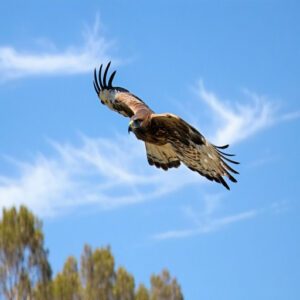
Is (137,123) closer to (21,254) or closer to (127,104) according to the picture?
(127,104)

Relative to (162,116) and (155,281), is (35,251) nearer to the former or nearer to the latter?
(155,281)

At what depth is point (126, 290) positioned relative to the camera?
86.8 ft

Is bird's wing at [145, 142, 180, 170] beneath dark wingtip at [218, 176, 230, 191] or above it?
above

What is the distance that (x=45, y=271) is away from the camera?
2448cm

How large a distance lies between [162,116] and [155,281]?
78.6ft

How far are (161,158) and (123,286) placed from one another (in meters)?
17.6

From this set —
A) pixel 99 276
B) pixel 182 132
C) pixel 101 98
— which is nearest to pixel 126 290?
pixel 99 276

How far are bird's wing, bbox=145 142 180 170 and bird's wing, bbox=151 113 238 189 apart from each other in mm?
732

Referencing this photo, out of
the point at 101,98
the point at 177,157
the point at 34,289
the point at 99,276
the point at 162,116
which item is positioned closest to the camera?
the point at 162,116

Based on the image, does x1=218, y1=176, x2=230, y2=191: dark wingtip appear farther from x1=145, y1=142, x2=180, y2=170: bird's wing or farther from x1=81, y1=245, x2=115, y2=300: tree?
x1=81, y1=245, x2=115, y2=300: tree

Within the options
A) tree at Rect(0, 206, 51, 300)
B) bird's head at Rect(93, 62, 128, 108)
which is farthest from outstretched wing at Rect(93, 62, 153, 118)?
tree at Rect(0, 206, 51, 300)

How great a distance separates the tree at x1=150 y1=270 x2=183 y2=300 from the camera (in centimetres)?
3073

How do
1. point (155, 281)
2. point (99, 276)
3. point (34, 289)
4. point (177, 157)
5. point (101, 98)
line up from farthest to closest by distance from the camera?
point (155, 281) → point (99, 276) → point (34, 289) → point (101, 98) → point (177, 157)

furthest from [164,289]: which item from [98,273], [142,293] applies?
[98,273]
